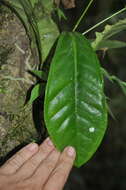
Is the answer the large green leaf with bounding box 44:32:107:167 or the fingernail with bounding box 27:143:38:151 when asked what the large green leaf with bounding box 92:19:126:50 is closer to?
the large green leaf with bounding box 44:32:107:167

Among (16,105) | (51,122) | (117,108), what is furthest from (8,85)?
(117,108)

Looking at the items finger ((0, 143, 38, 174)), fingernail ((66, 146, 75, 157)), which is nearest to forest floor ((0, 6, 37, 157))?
finger ((0, 143, 38, 174))

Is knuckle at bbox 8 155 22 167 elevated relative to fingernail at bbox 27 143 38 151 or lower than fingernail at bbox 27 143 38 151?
lower

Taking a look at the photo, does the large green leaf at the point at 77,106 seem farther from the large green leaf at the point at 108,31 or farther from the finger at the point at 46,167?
the large green leaf at the point at 108,31

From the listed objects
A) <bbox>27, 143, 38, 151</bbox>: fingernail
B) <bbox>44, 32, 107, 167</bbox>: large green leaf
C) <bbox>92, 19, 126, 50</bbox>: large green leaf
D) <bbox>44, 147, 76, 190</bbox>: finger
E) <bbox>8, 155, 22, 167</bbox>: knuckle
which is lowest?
<bbox>44, 147, 76, 190</bbox>: finger

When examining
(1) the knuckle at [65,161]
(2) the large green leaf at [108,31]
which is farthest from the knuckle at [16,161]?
(2) the large green leaf at [108,31]

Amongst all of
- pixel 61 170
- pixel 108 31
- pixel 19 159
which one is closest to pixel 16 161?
pixel 19 159
